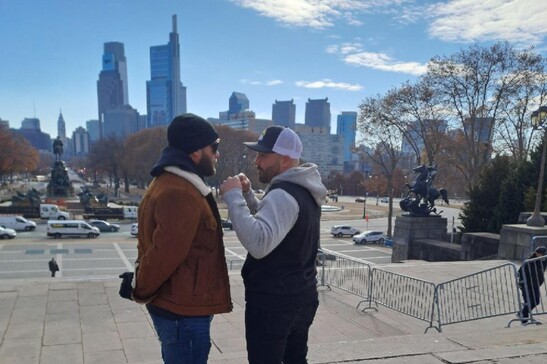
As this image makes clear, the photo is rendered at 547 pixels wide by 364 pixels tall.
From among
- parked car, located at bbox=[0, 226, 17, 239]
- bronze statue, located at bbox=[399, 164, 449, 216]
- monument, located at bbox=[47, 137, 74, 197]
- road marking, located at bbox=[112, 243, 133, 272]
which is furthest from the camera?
monument, located at bbox=[47, 137, 74, 197]

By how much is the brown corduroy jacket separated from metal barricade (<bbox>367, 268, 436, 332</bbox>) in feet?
17.3

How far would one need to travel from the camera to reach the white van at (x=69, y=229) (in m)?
26.9

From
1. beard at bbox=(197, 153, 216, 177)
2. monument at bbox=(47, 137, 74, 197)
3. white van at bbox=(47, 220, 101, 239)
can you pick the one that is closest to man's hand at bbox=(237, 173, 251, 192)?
beard at bbox=(197, 153, 216, 177)

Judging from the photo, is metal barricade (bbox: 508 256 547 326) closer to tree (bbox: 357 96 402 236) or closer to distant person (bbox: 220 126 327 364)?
distant person (bbox: 220 126 327 364)

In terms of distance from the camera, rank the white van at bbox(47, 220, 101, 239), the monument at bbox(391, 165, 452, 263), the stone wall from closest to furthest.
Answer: the stone wall
the monument at bbox(391, 165, 452, 263)
the white van at bbox(47, 220, 101, 239)

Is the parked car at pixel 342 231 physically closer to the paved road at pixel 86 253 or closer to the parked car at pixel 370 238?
the paved road at pixel 86 253

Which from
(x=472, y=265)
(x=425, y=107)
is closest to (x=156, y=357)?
(x=472, y=265)

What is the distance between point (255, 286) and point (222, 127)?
→ 59.3 meters

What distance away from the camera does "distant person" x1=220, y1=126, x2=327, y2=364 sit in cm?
208

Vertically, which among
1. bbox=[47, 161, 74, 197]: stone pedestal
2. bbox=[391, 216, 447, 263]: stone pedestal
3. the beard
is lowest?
bbox=[47, 161, 74, 197]: stone pedestal

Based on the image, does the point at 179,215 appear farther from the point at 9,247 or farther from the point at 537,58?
the point at 537,58

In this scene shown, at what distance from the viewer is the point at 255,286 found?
87.1 inches

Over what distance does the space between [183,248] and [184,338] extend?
545 millimetres

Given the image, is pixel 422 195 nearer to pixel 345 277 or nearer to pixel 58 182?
pixel 345 277
